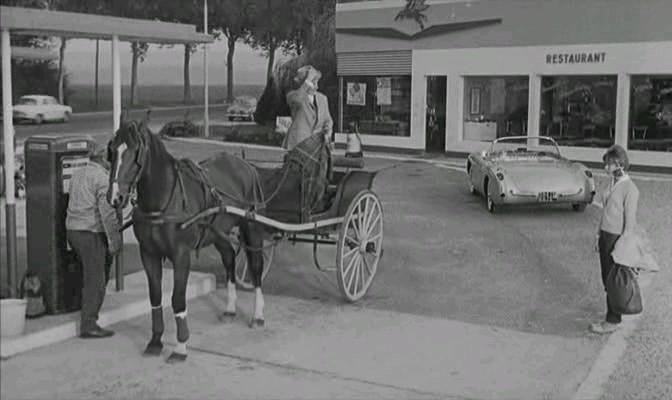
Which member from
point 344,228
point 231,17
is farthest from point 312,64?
point 344,228

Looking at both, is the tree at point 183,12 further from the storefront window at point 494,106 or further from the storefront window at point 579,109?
the storefront window at point 579,109

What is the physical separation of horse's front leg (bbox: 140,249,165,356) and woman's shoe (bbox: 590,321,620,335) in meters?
4.19

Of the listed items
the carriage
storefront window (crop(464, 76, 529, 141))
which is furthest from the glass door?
the carriage

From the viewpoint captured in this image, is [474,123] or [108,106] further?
[108,106]

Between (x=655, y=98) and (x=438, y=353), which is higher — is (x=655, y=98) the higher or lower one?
the higher one

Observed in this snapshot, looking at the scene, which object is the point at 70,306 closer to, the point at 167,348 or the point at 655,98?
the point at 167,348

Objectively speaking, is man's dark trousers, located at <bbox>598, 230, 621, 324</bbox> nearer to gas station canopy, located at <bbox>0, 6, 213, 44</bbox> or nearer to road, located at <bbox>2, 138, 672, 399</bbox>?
road, located at <bbox>2, 138, 672, 399</bbox>

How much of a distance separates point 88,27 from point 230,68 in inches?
2169

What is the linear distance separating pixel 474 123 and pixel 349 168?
18863 mm

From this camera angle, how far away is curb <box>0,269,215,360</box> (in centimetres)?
746

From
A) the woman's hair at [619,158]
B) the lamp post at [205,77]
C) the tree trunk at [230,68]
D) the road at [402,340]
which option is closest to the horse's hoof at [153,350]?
the road at [402,340]

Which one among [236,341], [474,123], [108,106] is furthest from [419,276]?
[108,106]

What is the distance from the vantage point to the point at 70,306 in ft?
27.8

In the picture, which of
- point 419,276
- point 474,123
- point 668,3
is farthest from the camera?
point 474,123
